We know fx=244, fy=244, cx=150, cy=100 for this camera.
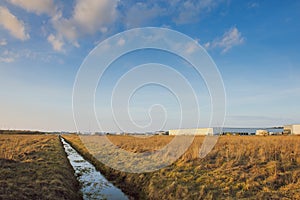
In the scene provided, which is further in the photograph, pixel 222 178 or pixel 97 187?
pixel 97 187

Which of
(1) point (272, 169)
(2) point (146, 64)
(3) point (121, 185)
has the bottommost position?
(3) point (121, 185)

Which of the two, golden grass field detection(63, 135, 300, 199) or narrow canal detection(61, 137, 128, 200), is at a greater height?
golden grass field detection(63, 135, 300, 199)

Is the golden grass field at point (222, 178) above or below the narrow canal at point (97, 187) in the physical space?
above

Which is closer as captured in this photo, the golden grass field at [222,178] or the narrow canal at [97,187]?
the golden grass field at [222,178]

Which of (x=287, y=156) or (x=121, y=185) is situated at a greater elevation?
(x=287, y=156)

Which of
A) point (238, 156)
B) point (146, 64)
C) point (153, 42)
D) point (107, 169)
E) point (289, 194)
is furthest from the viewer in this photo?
point (146, 64)

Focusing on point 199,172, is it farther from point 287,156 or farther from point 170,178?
point 287,156

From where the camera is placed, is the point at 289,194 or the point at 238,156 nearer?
the point at 289,194

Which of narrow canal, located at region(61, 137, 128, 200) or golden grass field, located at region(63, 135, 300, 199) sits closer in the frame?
golden grass field, located at region(63, 135, 300, 199)

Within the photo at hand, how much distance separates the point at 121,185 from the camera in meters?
15.0

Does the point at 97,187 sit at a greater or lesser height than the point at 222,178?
lesser

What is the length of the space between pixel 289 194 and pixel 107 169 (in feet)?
43.1

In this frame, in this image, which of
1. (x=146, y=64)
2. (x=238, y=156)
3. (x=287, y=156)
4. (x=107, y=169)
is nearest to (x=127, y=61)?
(x=146, y=64)

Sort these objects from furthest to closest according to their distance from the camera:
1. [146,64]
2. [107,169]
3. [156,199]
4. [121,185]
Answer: [146,64] → [107,169] → [121,185] → [156,199]
